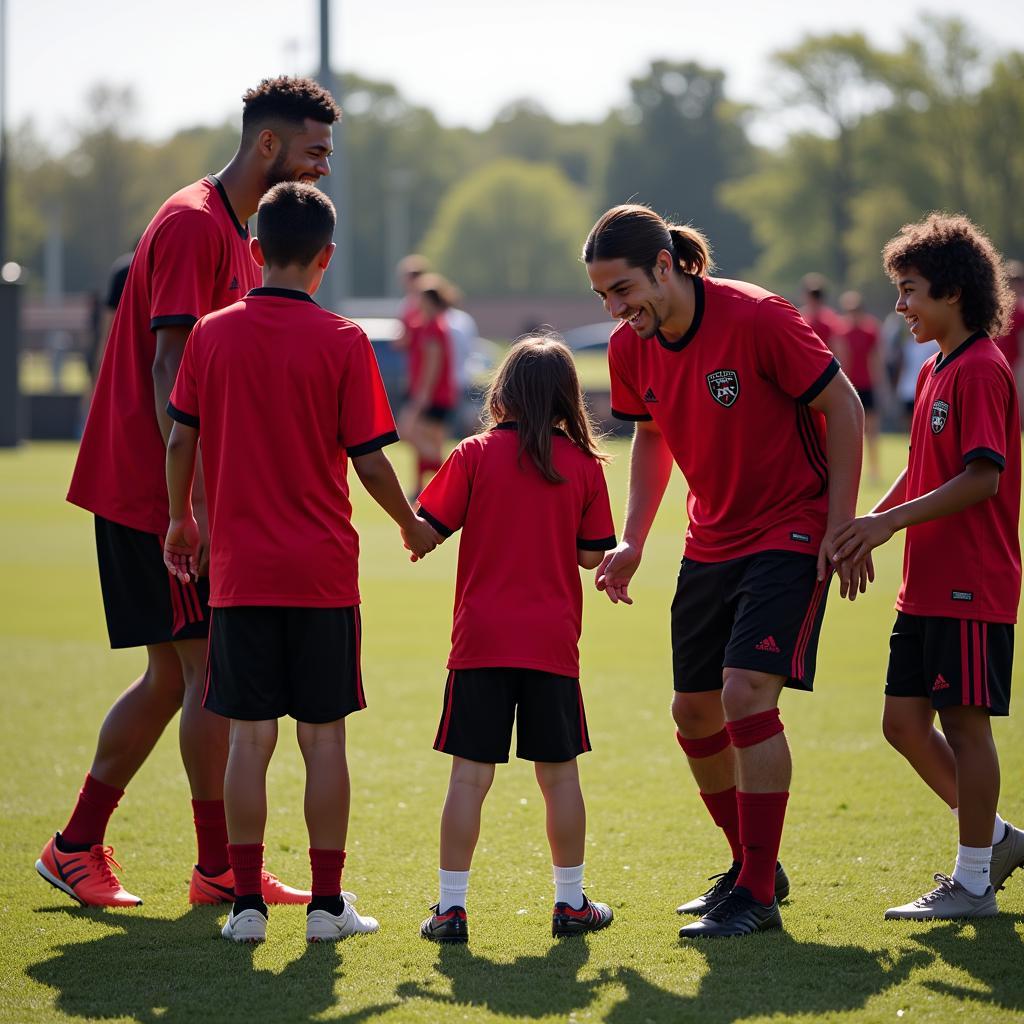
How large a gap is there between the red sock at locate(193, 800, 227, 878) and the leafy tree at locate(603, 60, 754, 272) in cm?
8783

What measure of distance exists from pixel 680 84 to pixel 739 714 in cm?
9533

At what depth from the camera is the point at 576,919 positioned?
14.0ft

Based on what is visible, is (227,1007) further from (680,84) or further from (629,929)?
(680,84)

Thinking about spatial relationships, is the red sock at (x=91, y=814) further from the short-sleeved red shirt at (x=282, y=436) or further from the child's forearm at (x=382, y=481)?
the child's forearm at (x=382, y=481)

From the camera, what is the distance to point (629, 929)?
430 centimetres

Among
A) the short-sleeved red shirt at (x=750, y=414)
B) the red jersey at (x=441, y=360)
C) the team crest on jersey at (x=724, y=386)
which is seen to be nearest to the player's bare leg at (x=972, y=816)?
the short-sleeved red shirt at (x=750, y=414)

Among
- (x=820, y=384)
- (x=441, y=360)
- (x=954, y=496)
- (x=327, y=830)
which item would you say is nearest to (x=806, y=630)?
(x=954, y=496)

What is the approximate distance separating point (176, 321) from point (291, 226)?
0.55m

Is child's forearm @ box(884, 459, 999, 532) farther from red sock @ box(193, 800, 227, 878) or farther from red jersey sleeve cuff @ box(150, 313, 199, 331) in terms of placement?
red sock @ box(193, 800, 227, 878)

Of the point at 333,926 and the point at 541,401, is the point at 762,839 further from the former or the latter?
the point at 541,401

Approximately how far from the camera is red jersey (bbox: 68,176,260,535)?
15.1 feet

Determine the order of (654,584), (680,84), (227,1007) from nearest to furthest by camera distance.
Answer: (227,1007) → (654,584) → (680,84)

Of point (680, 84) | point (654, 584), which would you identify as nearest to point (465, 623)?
point (654, 584)

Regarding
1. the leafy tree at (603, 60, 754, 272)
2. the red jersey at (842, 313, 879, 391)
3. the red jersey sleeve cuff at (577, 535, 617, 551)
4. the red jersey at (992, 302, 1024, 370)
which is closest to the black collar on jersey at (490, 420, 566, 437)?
the red jersey sleeve cuff at (577, 535, 617, 551)
